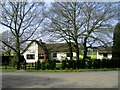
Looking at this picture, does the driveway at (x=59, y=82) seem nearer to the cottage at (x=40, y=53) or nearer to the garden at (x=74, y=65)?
the garden at (x=74, y=65)

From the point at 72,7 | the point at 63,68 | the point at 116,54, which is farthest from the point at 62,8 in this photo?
the point at 116,54

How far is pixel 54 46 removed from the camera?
26406 millimetres

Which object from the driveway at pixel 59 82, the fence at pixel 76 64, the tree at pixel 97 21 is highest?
the tree at pixel 97 21

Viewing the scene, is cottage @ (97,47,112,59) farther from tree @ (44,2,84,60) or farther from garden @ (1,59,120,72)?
tree @ (44,2,84,60)

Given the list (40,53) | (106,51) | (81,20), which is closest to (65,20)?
(81,20)

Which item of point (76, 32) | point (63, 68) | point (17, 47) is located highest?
point (76, 32)

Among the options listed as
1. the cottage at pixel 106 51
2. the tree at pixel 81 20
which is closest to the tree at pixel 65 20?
the tree at pixel 81 20

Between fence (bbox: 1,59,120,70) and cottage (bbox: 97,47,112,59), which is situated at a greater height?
cottage (bbox: 97,47,112,59)

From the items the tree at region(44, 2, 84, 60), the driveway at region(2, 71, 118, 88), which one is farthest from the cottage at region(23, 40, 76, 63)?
the driveway at region(2, 71, 118, 88)

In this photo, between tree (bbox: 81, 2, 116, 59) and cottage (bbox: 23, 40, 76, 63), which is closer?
tree (bbox: 81, 2, 116, 59)

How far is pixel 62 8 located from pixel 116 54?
8.89 m

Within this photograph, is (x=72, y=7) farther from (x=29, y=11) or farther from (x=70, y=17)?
(x=29, y=11)

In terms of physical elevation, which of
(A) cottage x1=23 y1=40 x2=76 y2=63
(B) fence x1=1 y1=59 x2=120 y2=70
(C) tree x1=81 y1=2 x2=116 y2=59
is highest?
(C) tree x1=81 y1=2 x2=116 y2=59

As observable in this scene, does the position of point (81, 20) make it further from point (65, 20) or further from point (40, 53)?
point (40, 53)
